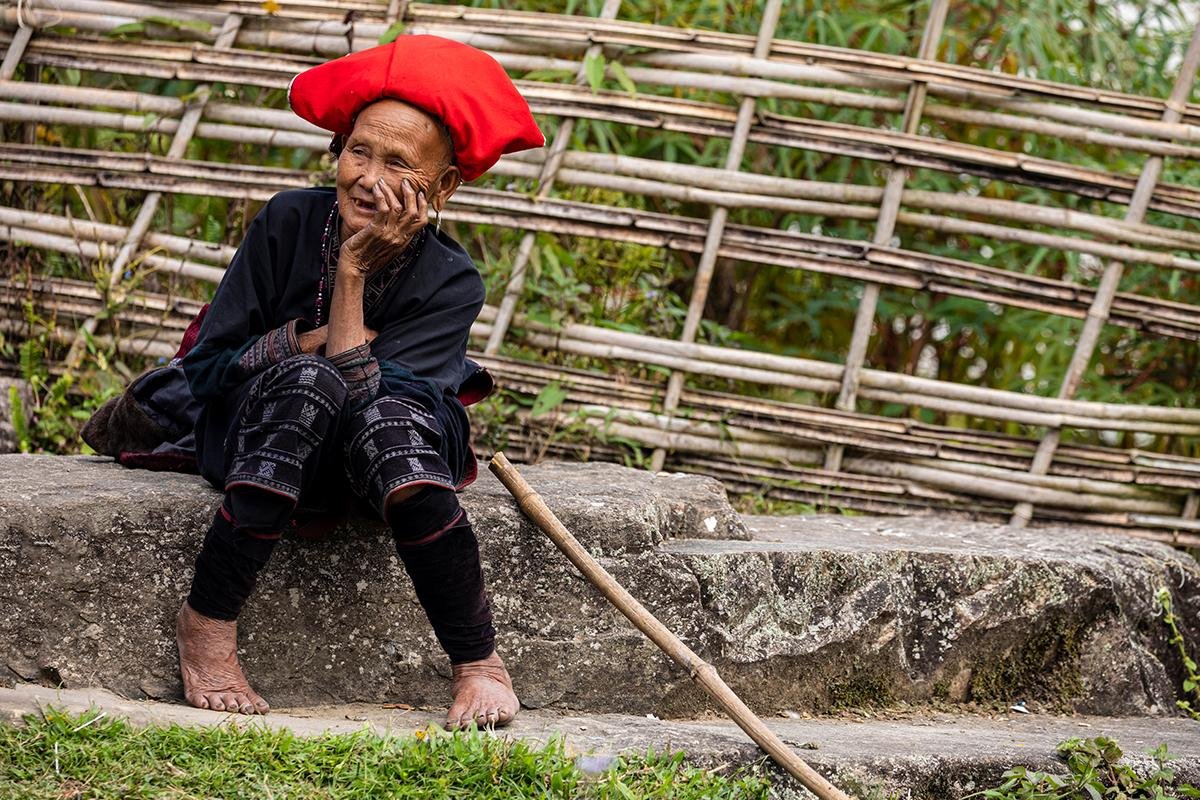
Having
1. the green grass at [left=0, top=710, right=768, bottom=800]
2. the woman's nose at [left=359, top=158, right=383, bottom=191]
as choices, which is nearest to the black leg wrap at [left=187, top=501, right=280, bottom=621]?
the green grass at [left=0, top=710, right=768, bottom=800]

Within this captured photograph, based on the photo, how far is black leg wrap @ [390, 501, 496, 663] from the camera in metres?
2.69

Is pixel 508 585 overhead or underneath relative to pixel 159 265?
underneath

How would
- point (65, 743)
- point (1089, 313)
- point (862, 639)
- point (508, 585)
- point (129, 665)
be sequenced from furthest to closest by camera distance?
point (1089, 313)
point (862, 639)
point (508, 585)
point (129, 665)
point (65, 743)

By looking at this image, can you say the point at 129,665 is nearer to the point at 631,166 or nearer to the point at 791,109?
the point at 631,166

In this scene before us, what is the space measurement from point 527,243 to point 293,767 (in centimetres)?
242

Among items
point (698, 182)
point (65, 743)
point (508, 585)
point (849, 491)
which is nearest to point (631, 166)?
point (698, 182)

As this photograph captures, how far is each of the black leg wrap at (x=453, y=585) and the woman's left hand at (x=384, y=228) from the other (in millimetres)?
531

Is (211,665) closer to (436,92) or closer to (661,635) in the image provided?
(661,635)

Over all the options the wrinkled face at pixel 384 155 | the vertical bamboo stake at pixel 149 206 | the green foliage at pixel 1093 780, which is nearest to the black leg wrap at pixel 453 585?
the wrinkled face at pixel 384 155

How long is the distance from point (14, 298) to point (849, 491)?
10.2ft

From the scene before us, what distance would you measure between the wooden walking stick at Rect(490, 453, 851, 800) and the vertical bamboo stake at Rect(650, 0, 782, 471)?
1519 mm

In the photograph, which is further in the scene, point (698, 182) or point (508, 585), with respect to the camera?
point (698, 182)

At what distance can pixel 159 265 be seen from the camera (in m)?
4.55

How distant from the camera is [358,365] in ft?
9.00
